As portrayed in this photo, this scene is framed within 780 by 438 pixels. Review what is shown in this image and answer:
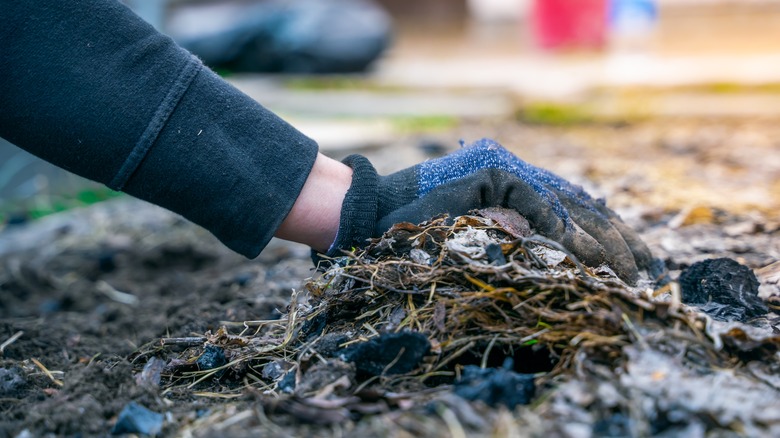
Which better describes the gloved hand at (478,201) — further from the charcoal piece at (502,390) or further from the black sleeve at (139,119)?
the charcoal piece at (502,390)

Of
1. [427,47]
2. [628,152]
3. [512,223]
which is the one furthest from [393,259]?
[427,47]

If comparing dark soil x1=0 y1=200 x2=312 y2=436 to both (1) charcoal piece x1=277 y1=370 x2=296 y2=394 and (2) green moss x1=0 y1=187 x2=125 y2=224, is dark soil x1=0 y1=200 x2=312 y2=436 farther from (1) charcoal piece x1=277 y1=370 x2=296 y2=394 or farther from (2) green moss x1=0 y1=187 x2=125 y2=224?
(2) green moss x1=0 y1=187 x2=125 y2=224

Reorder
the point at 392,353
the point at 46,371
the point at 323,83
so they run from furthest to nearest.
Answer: the point at 323,83, the point at 46,371, the point at 392,353

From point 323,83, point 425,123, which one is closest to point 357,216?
point 425,123

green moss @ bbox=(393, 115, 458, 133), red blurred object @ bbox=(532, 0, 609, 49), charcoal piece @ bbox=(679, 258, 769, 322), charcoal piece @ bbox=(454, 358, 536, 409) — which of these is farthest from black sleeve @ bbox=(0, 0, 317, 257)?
red blurred object @ bbox=(532, 0, 609, 49)

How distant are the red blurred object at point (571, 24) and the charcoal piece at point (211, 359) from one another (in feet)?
23.1

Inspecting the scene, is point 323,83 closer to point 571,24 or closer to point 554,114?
point 554,114

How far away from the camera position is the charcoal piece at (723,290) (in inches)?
65.2

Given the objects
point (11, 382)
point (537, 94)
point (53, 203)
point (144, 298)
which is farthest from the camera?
point (537, 94)

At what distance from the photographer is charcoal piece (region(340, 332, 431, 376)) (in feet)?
4.54

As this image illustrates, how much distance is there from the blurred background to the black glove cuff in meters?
1.34

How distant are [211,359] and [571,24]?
23.3 feet

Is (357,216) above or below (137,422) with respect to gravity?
above

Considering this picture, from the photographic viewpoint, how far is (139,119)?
162 cm
